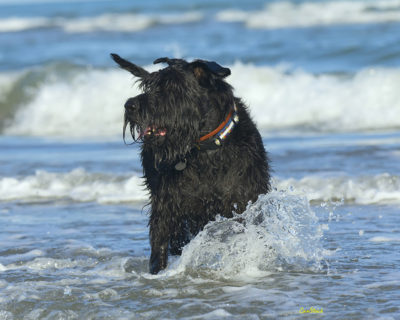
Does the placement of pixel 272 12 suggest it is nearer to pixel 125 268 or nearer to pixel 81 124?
pixel 81 124

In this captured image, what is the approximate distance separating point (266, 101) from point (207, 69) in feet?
29.8

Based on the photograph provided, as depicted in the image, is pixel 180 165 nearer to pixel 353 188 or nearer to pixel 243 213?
pixel 243 213

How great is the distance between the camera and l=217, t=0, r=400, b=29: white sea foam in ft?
78.1

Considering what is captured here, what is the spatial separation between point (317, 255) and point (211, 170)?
3.31 ft

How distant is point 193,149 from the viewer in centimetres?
434

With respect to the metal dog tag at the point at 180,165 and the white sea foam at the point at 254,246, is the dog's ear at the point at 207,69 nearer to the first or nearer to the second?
the metal dog tag at the point at 180,165

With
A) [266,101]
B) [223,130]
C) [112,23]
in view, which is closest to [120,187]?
[223,130]

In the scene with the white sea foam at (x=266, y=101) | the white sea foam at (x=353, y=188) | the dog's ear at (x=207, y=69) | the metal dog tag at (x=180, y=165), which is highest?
the white sea foam at (x=266, y=101)

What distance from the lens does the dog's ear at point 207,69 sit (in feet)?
13.7

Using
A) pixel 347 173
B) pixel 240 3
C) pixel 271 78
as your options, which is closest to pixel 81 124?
pixel 271 78

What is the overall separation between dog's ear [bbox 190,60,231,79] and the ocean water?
844 millimetres

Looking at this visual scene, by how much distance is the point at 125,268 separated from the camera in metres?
4.95

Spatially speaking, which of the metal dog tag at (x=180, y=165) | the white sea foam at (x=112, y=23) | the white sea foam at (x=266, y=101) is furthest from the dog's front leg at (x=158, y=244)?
the white sea foam at (x=112, y=23)

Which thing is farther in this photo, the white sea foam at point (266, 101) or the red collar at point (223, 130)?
the white sea foam at point (266, 101)
